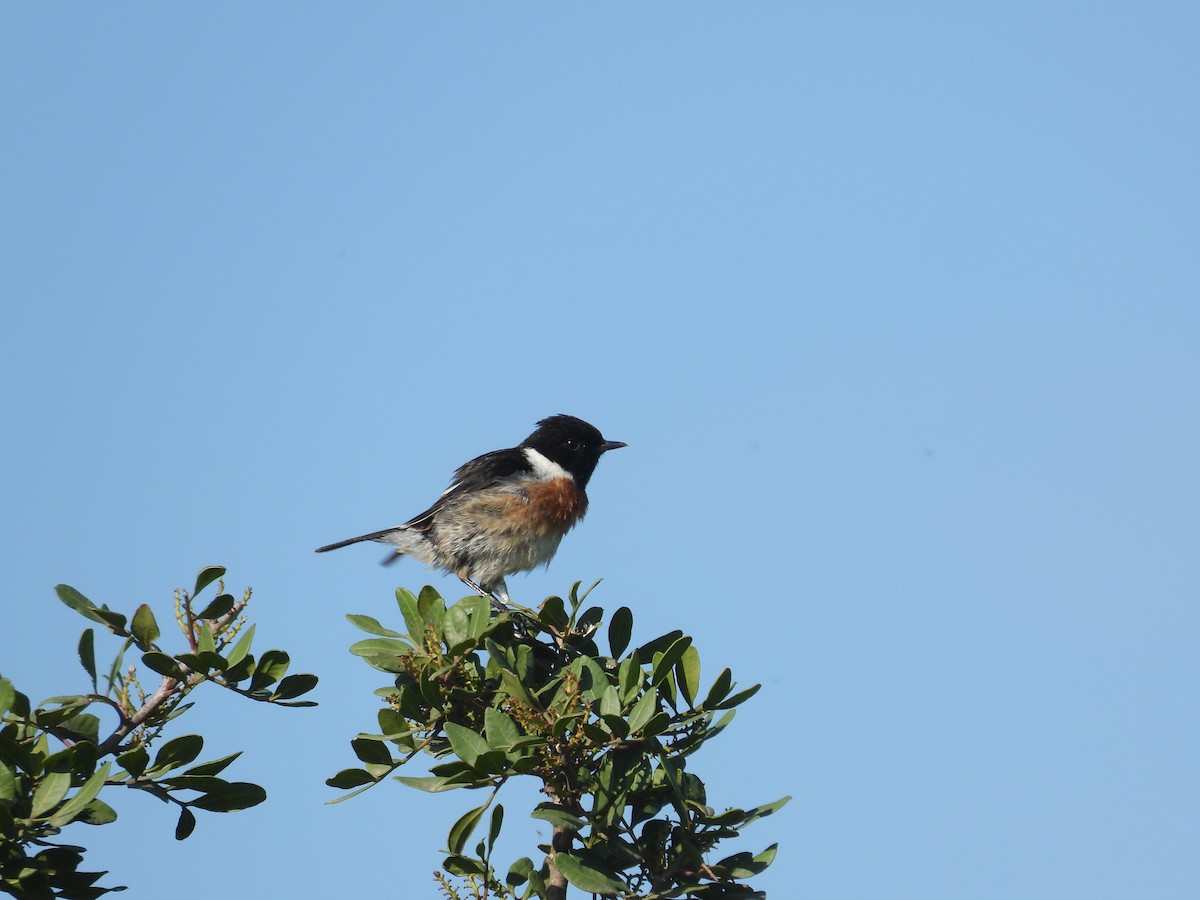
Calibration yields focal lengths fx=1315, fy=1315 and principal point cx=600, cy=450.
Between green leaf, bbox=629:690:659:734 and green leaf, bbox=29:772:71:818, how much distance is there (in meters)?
1.34

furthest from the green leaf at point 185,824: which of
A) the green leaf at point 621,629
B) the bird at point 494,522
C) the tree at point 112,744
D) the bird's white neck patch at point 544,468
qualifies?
the bird's white neck patch at point 544,468

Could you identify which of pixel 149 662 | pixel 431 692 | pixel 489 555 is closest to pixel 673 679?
pixel 431 692

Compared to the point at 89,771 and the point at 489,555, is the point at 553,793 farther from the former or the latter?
the point at 489,555

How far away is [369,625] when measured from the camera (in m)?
3.86

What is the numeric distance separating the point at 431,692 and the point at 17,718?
40.5 inches

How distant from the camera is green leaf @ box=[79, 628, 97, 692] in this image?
3242mm

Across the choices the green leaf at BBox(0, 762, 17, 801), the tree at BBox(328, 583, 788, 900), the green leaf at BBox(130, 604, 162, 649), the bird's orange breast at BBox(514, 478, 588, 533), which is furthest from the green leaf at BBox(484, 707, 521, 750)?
the bird's orange breast at BBox(514, 478, 588, 533)

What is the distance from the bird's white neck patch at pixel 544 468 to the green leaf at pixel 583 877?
15.2 feet

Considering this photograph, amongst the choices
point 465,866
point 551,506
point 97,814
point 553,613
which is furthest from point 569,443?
point 97,814

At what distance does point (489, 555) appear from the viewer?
24.6 feet

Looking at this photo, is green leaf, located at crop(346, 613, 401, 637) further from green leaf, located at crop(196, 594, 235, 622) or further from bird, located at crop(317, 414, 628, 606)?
bird, located at crop(317, 414, 628, 606)

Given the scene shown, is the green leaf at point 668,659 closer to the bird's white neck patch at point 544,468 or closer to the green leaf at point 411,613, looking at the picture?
the green leaf at point 411,613

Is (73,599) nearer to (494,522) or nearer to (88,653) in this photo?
(88,653)

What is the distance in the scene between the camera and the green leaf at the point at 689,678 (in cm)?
360
